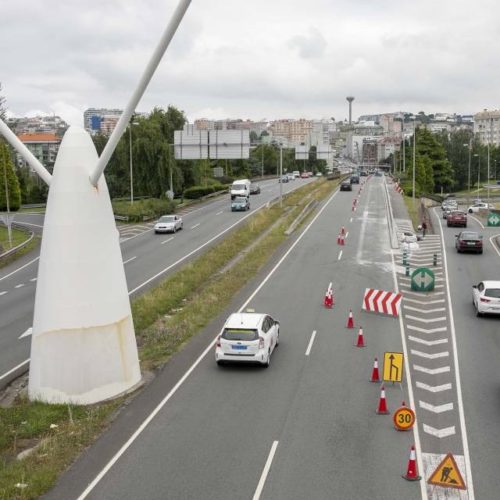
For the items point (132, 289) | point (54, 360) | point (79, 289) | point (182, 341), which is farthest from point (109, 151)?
point (132, 289)

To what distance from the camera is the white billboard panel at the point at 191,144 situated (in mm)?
60375

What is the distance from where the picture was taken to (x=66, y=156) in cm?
1631

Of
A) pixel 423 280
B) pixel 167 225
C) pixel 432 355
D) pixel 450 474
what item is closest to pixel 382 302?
pixel 423 280

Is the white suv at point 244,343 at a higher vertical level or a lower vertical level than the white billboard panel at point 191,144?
lower

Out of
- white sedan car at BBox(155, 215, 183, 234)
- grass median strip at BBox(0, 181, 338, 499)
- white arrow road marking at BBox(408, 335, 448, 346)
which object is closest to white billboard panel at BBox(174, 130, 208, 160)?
white sedan car at BBox(155, 215, 183, 234)

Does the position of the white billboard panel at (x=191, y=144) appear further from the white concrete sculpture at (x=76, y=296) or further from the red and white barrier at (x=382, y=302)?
the white concrete sculpture at (x=76, y=296)

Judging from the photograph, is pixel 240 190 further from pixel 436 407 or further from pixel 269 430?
pixel 269 430

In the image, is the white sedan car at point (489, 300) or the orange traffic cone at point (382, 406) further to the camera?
the white sedan car at point (489, 300)

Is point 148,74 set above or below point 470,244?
above

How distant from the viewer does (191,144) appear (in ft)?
201

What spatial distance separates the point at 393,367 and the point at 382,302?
27.0ft

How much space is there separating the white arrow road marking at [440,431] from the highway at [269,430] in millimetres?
529

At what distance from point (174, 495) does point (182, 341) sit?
32.8ft

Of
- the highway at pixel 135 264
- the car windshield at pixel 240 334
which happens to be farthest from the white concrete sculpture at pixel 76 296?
the car windshield at pixel 240 334
